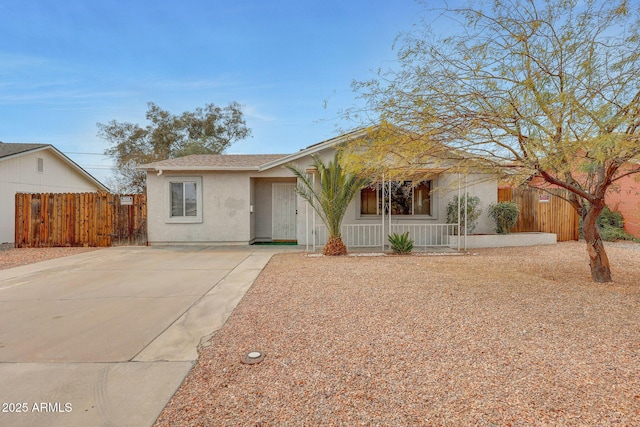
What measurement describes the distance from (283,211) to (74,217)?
7.67 m

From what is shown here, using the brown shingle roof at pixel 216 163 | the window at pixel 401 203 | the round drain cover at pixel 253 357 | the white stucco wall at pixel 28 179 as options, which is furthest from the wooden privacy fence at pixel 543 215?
the white stucco wall at pixel 28 179

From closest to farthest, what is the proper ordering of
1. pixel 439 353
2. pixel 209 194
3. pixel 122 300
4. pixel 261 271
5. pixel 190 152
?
1. pixel 439 353
2. pixel 122 300
3. pixel 261 271
4. pixel 209 194
5. pixel 190 152

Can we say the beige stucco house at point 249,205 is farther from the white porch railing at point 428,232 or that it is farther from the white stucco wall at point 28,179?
the white stucco wall at point 28,179

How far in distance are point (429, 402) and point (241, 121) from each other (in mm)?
28328

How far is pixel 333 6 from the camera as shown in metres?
9.71

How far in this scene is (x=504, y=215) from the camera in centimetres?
1122

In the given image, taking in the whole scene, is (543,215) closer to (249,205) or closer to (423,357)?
(249,205)

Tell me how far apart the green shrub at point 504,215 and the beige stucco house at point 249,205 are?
0.26 m

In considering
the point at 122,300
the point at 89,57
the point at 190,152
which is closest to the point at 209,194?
the point at 122,300

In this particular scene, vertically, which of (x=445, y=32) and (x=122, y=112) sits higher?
(x=122, y=112)

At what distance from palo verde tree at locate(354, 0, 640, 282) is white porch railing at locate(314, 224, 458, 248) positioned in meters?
5.98

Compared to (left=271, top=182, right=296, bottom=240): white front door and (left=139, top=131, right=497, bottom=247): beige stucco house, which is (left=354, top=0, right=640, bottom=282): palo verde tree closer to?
(left=139, top=131, right=497, bottom=247): beige stucco house

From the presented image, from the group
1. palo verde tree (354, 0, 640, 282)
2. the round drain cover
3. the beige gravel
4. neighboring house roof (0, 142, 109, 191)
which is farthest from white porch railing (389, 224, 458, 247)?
neighboring house roof (0, 142, 109, 191)

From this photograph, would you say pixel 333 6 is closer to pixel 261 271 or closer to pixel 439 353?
pixel 261 271
